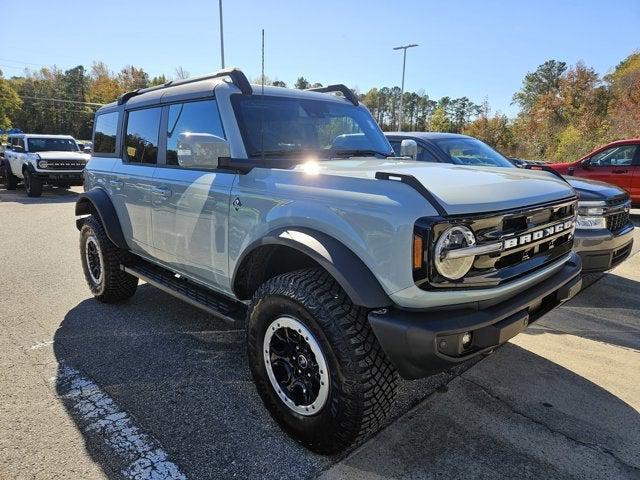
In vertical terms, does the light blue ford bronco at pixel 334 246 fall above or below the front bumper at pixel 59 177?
above

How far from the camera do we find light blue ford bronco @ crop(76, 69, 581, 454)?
2.06 meters

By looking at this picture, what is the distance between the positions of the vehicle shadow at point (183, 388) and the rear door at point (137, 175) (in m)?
0.78

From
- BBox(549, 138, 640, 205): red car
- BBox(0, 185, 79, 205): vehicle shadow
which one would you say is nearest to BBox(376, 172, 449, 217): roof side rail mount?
BBox(549, 138, 640, 205): red car

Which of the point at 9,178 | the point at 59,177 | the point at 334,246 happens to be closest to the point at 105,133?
the point at 334,246

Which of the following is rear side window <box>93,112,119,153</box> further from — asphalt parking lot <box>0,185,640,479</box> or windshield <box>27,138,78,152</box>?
windshield <box>27,138,78,152</box>

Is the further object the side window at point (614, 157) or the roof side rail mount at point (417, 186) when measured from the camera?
the side window at point (614, 157)

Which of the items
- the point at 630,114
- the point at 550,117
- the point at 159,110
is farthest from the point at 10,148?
the point at 550,117

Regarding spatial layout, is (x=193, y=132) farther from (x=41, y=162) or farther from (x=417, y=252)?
(x=41, y=162)

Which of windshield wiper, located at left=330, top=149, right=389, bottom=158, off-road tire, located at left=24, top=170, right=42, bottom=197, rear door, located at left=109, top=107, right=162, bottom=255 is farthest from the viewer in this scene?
off-road tire, located at left=24, top=170, right=42, bottom=197

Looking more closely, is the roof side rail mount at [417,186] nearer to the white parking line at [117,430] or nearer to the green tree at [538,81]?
the white parking line at [117,430]

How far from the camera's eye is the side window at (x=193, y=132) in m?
2.75

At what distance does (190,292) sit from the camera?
3492 millimetres

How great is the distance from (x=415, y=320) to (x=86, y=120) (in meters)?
85.2

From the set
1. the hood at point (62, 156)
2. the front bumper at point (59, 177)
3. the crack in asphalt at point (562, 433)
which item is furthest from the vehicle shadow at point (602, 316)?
the front bumper at point (59, 177)
